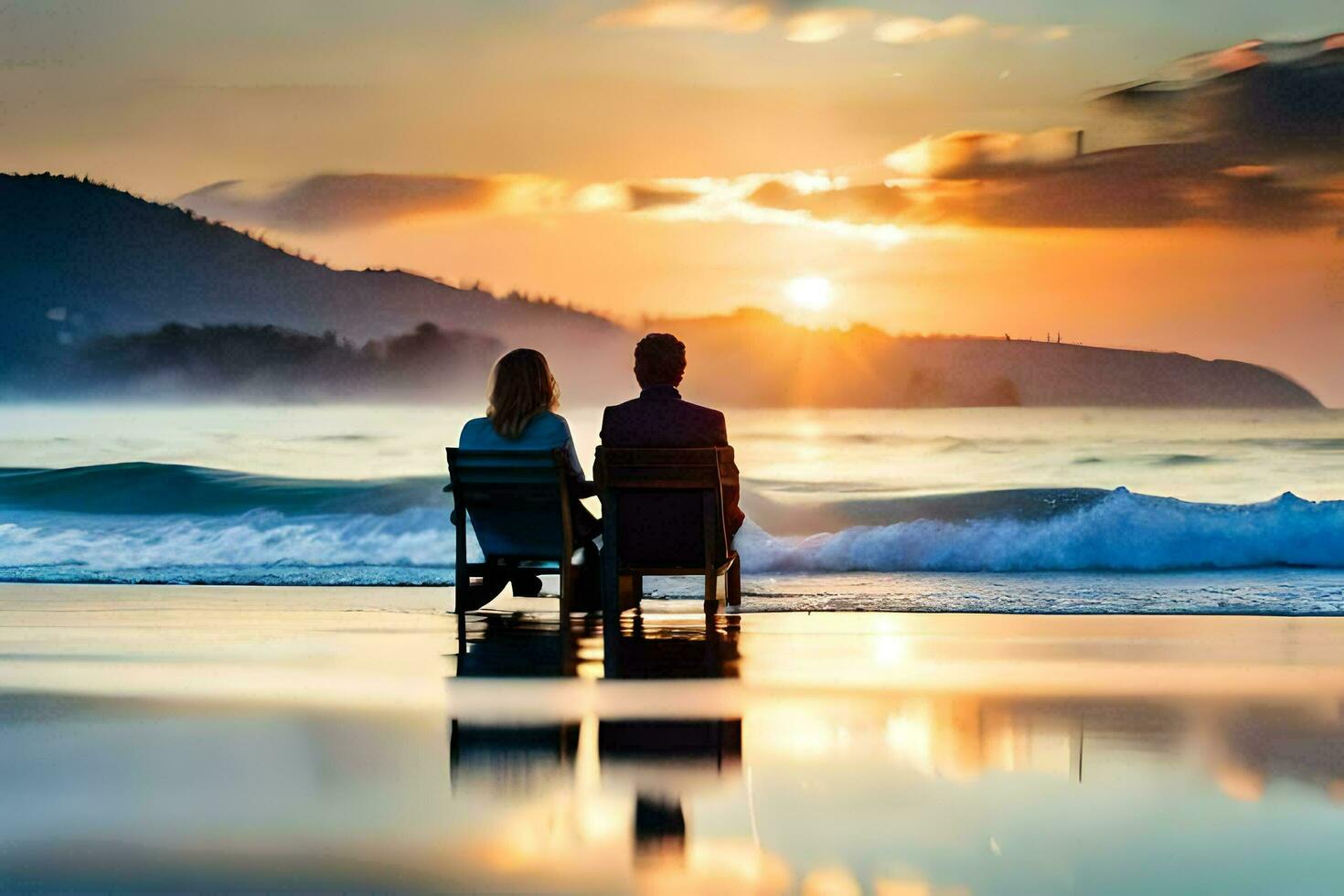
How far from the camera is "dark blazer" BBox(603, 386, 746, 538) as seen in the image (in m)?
10.9

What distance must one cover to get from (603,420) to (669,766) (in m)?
6.24

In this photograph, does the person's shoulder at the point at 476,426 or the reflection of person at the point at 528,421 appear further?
the person's shoulder at the point at 476,426

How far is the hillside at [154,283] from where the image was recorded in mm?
30062

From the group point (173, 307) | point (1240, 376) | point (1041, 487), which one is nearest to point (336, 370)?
point (173, 307)

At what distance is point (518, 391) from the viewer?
440 inches

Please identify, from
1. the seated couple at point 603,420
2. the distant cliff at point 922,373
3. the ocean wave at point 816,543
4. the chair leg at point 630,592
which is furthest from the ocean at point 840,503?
the seated couple at point 603,420

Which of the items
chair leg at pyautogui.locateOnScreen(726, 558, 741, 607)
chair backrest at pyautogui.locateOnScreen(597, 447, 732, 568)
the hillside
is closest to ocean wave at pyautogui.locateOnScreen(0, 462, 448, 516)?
the hillside

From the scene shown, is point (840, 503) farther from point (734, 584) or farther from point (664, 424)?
point (664, 424)

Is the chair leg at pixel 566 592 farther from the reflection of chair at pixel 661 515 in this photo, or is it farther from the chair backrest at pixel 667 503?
the chair backrest at pixel 667 503

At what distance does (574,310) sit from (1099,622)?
56.1 ft

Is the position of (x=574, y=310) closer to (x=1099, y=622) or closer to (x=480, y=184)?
(x=480, y=184)

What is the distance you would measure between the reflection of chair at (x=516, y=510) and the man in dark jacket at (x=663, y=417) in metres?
0.39

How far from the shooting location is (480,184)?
2562 cm

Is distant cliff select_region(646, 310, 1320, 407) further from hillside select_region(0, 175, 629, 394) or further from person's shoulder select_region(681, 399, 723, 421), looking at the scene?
person's shoulder select_region(681, 399, 723, 421)
